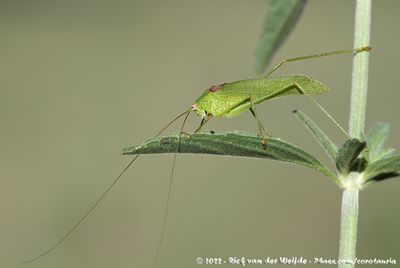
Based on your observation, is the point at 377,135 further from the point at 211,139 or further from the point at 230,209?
the point at 230,209

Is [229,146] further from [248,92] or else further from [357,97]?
[248,92]

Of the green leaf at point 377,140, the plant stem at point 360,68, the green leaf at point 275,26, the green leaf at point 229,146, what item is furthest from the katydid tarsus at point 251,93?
the green leaf at point 275,26

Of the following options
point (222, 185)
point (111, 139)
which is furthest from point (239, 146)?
point (111, 139)

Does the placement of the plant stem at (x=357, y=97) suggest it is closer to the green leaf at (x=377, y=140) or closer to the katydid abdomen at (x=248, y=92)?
the green leaf at (x=377, y=140)

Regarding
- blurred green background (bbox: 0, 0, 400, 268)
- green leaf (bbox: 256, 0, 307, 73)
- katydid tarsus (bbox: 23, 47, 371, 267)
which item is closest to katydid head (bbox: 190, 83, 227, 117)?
katydid tarsus (bbox: 23, 47, 371, 267)

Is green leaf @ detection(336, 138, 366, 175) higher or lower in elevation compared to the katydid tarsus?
lower

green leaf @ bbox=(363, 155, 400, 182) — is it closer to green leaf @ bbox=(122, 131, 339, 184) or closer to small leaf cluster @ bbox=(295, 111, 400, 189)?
small leaf cluster @ bbox=(295, 111, 400, 189)
